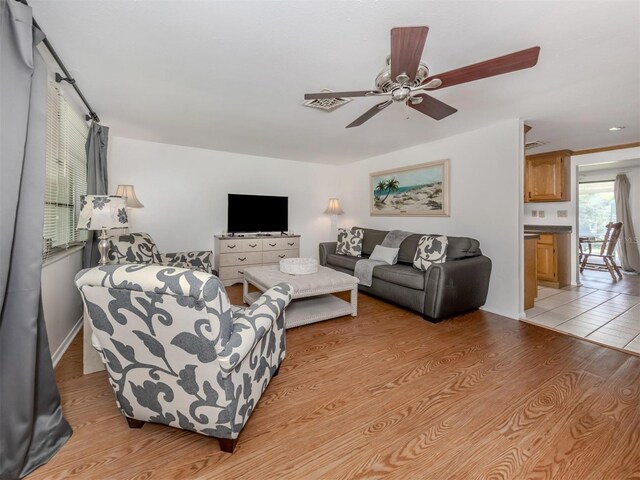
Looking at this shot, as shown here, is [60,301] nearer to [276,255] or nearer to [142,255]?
[142,255]

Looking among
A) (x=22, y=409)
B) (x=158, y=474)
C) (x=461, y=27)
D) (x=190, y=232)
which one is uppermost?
(x=461, y=27)

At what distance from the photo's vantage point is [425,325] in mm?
2879

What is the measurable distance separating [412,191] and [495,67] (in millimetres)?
2871

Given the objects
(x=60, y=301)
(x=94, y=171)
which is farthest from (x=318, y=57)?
(x=60, y=301)

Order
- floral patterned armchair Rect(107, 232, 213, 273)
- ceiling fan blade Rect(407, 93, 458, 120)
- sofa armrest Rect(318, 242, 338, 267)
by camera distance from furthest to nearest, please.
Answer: sofa armrest Rect(318, 242, 338, 267)
floral patterned armchair Rect(107, 232, 213, 273)
ceiling fan blade Rect(407, 93, 458, 120)

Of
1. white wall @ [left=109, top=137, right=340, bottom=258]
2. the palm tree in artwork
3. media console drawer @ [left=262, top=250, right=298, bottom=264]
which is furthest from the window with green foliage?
media console drawer @ [left=262, top=250, right=298, bottom=264]

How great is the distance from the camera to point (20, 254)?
4.02 feet

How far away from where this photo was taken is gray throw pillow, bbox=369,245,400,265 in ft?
12.5

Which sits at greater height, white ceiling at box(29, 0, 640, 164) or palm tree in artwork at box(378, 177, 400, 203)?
white ceiling at box(29, 0, 640, 164)

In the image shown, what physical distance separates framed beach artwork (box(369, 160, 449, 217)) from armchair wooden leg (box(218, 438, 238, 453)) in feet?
11.8

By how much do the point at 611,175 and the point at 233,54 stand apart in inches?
308

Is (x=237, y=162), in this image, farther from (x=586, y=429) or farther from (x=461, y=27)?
(x=586, y=429)

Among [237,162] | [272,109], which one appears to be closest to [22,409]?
[272,109]

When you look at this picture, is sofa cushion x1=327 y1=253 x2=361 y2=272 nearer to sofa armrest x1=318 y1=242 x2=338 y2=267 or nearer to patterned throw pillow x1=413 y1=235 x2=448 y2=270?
sofa armrest x1=318 y1=242 x2=338 y2=267
